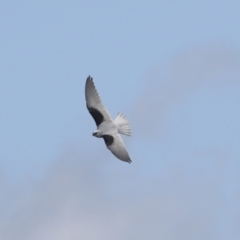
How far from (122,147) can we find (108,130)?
1.27 m

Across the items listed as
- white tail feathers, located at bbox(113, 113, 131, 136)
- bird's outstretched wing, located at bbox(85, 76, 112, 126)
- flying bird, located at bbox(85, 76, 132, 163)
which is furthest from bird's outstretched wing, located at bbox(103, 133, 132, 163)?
bird's outstretched wing, located at bbox(85, 76, 112, 126)

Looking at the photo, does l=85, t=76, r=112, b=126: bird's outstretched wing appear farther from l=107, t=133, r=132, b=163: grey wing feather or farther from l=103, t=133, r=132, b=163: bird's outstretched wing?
l=107, t=133, r=132, b=163: grey wing feather

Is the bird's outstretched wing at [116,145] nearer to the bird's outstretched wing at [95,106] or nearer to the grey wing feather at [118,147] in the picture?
the grey wing feather at [118,147]

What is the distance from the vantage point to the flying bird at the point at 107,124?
140ft

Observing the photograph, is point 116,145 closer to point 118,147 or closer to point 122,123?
point 118,147

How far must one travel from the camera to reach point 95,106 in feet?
144

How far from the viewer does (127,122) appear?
42.7m

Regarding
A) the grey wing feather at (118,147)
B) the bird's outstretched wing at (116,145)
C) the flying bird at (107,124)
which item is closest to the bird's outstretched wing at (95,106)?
the flying bird at (107,124)

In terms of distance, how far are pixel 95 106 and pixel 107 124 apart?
4.75ft

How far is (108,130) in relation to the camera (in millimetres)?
43031

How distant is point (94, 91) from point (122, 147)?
3.74 m

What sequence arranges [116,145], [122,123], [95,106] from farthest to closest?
1. [95,106]
2. [122,123]
3. [116,145]

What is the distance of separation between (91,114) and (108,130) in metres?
1.79

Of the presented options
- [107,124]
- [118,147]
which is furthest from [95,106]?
[118,147]
